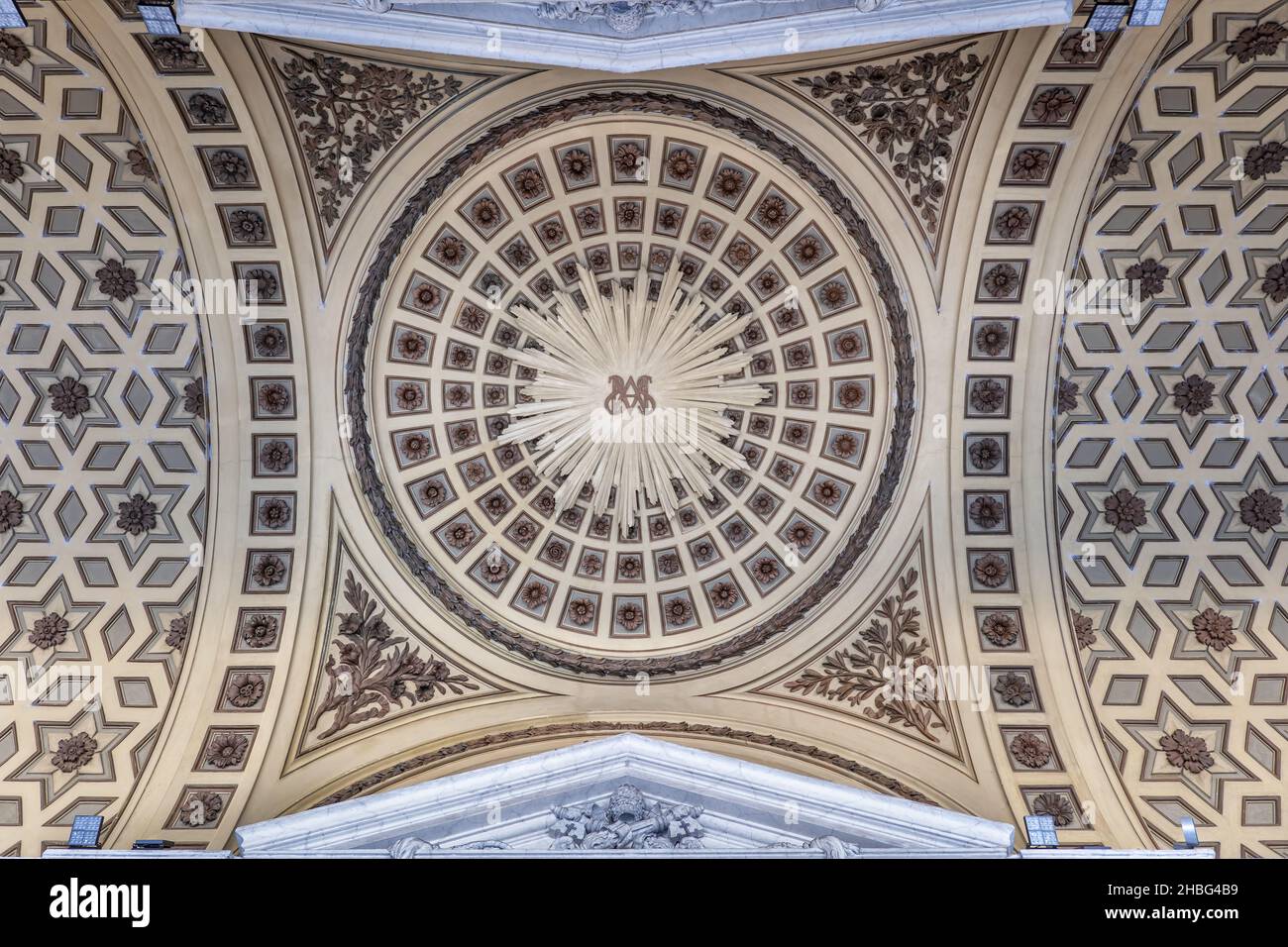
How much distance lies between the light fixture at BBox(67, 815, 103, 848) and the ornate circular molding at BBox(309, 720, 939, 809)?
131 inches

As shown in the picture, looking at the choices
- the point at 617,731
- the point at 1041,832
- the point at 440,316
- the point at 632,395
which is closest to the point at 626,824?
the point at 617,731

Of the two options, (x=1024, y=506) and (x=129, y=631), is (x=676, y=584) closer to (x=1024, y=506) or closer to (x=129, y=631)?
(x=1024, y=506)

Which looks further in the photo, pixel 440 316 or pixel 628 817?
pixel 440 316

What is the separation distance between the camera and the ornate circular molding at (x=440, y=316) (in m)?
15.0

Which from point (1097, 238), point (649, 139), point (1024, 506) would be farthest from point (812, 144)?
point (1024, 506)

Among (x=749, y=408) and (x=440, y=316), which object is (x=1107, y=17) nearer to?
(x=749, y=408)

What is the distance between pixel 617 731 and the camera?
16.2 m

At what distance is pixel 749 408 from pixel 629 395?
240cm

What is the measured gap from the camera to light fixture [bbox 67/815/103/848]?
43.8ft

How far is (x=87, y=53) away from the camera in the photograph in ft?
43.9

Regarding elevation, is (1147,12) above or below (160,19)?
below

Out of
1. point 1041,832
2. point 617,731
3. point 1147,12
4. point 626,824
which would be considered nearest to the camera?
point 1147,12

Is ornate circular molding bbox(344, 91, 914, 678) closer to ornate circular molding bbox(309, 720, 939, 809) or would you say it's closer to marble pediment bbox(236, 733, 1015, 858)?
ornate circular molding bbox(309, 720, 939, 809)

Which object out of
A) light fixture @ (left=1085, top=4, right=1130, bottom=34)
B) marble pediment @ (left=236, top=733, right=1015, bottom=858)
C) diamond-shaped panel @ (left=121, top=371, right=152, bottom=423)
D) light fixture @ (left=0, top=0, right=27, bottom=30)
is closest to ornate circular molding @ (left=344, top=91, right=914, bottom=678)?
diamond-shaped panel @ (left=121, top=371, right=152, bottom=423)
